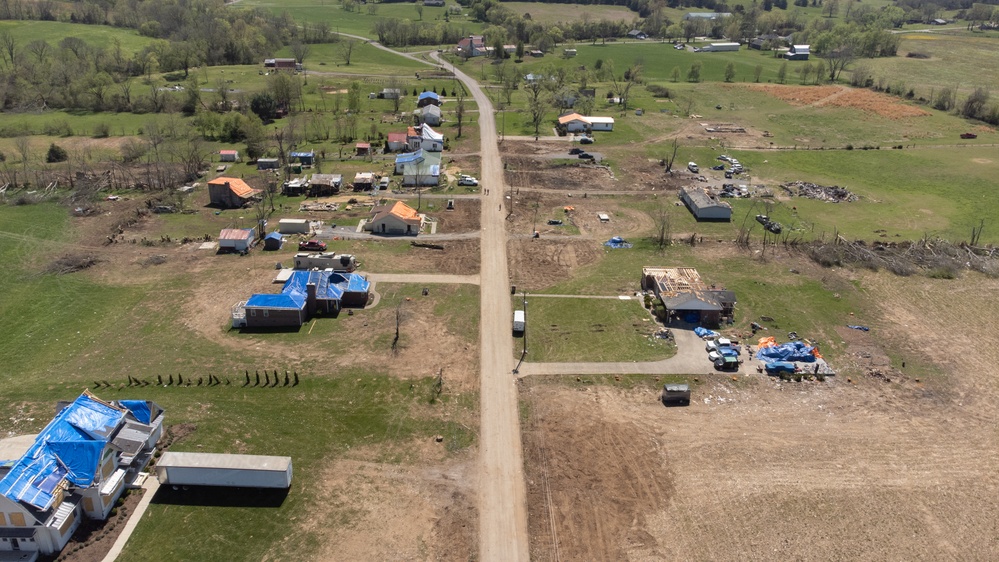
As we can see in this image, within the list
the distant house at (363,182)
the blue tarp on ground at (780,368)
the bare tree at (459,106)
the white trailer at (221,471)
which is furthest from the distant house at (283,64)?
the blue tarp on ground at (780,368)

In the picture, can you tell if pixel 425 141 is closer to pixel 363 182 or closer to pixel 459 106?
pixel 363 182

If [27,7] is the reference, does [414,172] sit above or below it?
below

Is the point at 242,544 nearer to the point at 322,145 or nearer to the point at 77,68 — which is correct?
the point at 322,145

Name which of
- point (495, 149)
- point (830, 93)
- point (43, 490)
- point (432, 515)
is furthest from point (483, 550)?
point (830, 93)

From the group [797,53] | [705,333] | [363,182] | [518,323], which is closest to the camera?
[518,323]

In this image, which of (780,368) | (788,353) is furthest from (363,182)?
(780,368)

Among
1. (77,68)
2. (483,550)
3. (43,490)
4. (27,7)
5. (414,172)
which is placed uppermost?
(27,7)
